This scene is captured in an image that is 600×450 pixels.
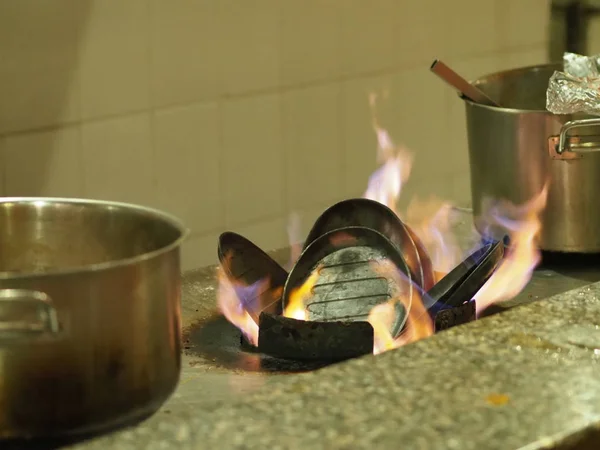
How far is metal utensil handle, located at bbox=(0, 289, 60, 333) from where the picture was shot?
0.72 meters

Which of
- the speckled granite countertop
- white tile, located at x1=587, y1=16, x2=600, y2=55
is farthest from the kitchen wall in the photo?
the speckled granite countertop

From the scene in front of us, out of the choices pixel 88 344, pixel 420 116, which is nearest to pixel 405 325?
pixel 88 344

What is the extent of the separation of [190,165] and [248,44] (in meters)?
0.21

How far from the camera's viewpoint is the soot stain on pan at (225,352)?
1.08 meters

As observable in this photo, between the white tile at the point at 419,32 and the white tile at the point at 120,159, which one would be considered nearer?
the white tile at the point at 120,159

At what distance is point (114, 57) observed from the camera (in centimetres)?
154

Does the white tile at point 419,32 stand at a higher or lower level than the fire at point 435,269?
higher

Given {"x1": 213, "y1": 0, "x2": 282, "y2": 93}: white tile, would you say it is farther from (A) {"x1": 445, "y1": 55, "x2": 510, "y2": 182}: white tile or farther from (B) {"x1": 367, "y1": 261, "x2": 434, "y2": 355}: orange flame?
(B) {"x1": 367, "y1": 261, "x2": 434, "y2": 355}: orange flame

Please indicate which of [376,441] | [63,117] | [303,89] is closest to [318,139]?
[303,89]

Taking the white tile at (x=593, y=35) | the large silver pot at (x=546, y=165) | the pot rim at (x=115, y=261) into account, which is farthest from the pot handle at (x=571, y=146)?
the white tile at (x=593, y=35)

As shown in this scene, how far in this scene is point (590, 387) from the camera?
79 cm

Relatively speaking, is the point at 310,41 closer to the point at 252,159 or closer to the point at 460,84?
the point at 252,159

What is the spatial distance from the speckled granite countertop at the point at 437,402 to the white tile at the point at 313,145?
0.90 m

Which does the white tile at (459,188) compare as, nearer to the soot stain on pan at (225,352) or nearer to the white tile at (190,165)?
the white tile at (190,165)
